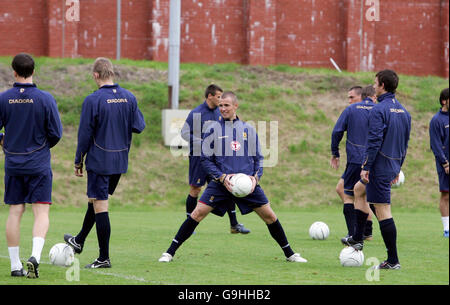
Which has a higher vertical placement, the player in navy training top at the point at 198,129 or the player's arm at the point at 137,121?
the player's arm at the point at 137,121

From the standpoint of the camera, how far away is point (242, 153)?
9812 millimetres

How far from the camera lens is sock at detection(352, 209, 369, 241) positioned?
37.0 feet

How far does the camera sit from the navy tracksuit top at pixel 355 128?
→ 12.5m

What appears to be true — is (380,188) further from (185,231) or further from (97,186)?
(97,186)

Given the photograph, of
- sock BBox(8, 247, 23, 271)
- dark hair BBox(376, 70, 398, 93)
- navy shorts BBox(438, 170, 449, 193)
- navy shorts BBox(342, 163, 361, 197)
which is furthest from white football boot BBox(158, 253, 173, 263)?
navy shorts BBox(438, 170, 449, 193)

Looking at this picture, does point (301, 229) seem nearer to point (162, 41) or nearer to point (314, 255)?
point (314, 255)

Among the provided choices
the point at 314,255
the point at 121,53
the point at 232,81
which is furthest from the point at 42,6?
the point at 314,255

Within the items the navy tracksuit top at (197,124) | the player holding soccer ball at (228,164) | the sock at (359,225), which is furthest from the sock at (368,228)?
the player holding soccer ball at (228,164)

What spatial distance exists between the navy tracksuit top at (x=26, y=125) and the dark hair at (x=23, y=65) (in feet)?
0.41

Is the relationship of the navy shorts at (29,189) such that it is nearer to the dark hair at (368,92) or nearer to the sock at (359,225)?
the sock at (359,225)

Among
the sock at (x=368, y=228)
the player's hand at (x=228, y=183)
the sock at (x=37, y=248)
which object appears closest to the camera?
the sock at (x=37, y=248)

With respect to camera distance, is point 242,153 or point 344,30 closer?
point 242,153
